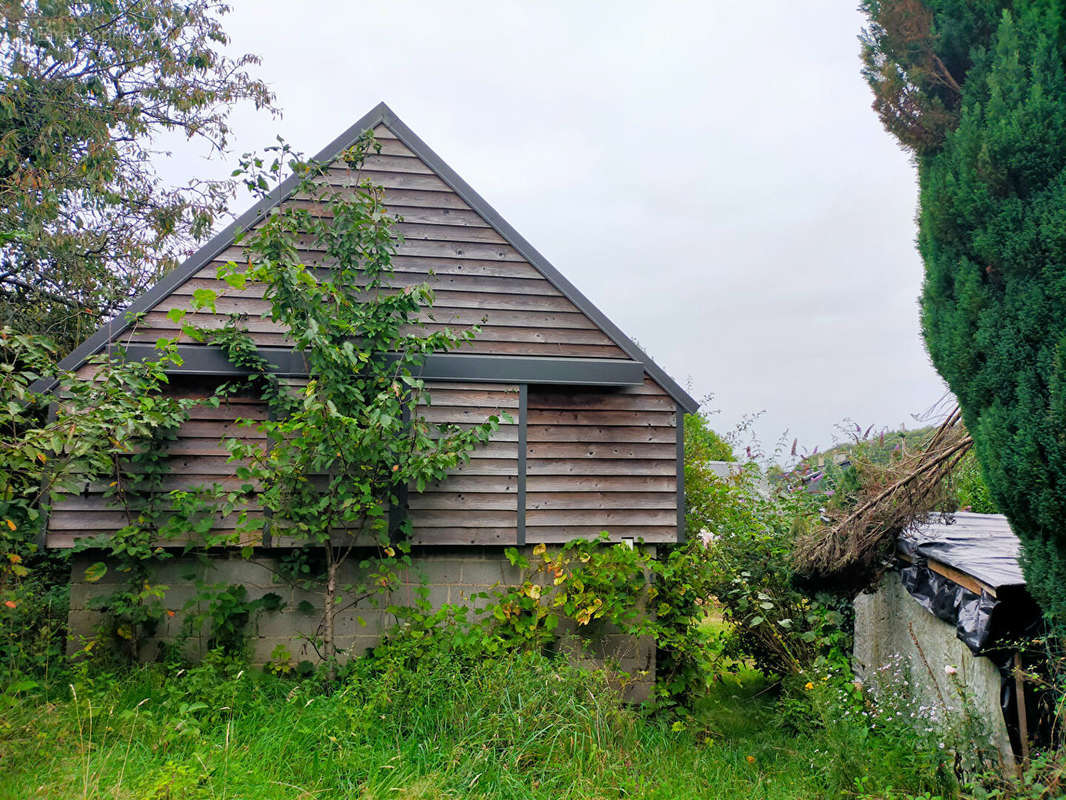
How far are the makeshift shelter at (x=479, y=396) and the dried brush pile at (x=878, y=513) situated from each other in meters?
1.17

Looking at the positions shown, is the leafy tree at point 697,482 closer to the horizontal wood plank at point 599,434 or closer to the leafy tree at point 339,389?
the horizontal wood plank at point 599,434

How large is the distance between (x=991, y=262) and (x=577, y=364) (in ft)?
9.60

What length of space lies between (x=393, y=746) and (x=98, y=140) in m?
9.27

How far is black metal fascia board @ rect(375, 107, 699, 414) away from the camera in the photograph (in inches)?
225

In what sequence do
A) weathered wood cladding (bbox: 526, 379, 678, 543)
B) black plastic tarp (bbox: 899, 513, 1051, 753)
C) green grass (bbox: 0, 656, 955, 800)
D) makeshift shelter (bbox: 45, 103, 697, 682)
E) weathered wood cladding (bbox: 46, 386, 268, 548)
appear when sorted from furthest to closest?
weathered wood cladding (bbox: 526, 379, 678, 543)
makeshift shelter (bbox: 45, 103, 697, 682)
weathered wood cladding (bbox: 46, 386, 268, 548)
black plastic tarp (bbox: 899, 513, 1051, 753)
green grass (bbox: 0, 656, 955, 800)

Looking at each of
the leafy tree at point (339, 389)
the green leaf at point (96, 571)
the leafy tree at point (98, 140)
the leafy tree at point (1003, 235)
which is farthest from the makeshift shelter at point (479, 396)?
the leafy tree at point (98, 140)

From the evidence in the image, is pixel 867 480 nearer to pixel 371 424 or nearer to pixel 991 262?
pixel 991 262

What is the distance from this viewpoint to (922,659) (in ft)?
13.8

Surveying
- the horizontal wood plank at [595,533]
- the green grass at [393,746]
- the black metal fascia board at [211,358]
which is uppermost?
the black metal fascia board at [211,358]

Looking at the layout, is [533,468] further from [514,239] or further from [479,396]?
[514,239]

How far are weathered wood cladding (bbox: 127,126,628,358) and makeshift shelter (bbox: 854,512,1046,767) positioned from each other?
2741mm

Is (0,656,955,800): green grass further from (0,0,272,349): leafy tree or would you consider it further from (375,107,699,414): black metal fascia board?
(0,0,272,349): leafy tree

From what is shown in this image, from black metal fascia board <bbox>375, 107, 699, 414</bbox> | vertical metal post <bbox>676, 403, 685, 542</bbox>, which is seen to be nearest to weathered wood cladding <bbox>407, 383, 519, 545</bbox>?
black metal fascia board <bbox>375, 107, 699, 414</bbox>

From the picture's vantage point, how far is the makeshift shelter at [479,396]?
17.0 feet
